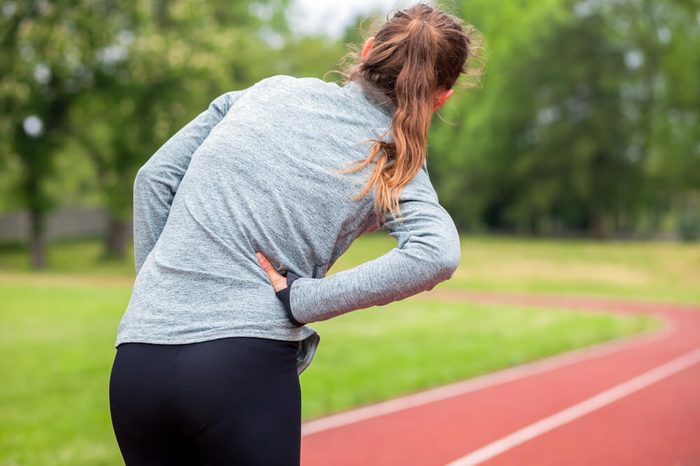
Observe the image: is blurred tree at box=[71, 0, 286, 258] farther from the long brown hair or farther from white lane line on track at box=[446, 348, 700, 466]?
the long brown hair

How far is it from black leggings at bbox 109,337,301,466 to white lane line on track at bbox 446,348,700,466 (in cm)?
454

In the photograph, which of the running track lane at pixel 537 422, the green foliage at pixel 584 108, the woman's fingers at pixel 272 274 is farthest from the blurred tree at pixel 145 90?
the woman's fingers at pixel 272 274

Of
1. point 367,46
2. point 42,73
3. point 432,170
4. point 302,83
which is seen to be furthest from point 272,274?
point 432,170

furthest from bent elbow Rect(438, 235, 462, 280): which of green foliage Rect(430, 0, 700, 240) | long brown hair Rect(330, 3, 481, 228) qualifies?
green foliage Rect(430, 0, 700, 240)

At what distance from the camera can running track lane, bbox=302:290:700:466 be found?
6129 mm

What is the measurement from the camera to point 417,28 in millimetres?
1771

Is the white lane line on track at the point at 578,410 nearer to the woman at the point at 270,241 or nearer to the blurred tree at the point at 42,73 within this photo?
the woman at the point at 270,241

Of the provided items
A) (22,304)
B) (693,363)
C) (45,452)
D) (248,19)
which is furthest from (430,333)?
(248,19)

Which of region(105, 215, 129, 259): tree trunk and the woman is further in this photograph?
region(105, 215, 129, 259): tree trunk

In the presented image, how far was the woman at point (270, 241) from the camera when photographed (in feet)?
5.16

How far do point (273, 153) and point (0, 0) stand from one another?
29544mm

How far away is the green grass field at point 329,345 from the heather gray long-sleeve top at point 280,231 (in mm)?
4736

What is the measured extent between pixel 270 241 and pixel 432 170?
167 feet

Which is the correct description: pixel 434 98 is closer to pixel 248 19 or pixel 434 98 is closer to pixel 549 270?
pixel 549 270
